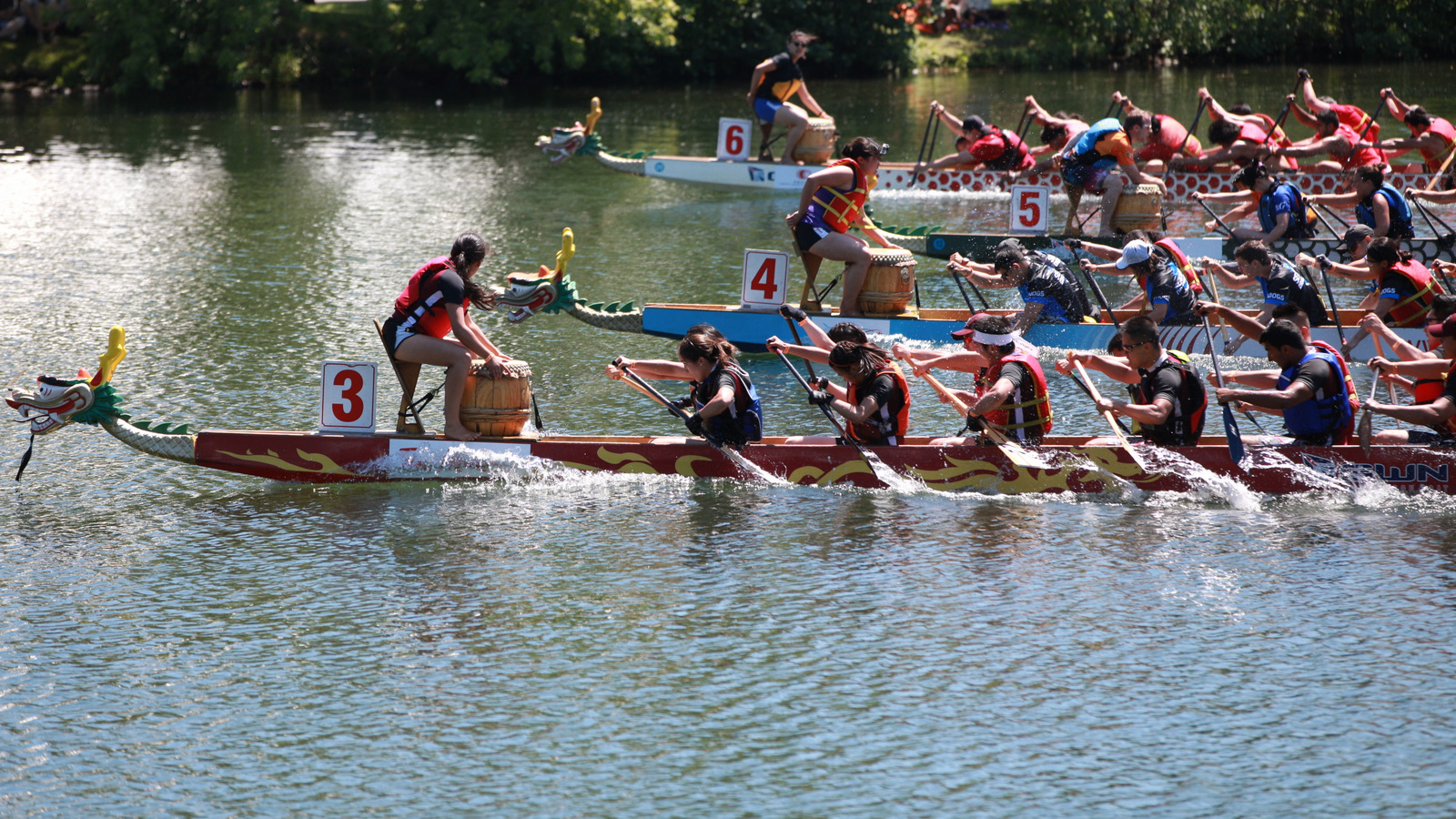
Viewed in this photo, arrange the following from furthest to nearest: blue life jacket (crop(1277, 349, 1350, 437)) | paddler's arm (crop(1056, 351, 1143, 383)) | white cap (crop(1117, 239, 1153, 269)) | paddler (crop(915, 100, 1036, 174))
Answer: paddler (crop(915, 100, 1036, 174)) → white cap (crop(1117, 239, 1153, 269)) → paddler's arm (crop(1056, 351, 1143, 383)) → blue life jacket (crop(1277, 349, 1350, 437))

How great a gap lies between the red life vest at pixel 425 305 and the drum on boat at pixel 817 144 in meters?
12.4

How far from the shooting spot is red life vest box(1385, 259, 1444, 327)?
41.4 feet

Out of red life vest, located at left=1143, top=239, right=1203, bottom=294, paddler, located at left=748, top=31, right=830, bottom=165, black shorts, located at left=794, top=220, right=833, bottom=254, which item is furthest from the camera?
paddler, located at left=748, top=31, right=830, bottom=165

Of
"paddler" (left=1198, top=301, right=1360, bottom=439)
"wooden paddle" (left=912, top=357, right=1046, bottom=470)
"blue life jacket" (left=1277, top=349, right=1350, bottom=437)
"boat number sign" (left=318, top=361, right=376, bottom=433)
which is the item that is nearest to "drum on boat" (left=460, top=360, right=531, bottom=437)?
"boat number sign" (left=318, top=361, right=376, bottom=433)

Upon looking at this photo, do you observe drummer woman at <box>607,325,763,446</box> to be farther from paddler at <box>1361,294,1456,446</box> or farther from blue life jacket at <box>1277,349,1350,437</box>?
paddler at <box>1361,294,1456,446</box>

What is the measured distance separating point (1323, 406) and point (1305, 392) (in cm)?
28

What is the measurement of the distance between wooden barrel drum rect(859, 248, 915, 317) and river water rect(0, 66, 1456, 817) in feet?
3.96

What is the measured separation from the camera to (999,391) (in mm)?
9859

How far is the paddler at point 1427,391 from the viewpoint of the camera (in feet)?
31.5

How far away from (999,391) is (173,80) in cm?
3720

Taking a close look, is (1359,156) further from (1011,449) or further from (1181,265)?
(1011,449)

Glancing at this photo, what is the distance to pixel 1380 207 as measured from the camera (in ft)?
51.2

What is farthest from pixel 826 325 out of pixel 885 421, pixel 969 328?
pixel 885 421

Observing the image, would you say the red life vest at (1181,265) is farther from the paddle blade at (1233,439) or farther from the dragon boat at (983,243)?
the paddle blade at (1233,439)
